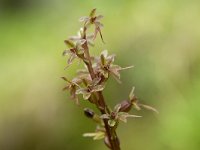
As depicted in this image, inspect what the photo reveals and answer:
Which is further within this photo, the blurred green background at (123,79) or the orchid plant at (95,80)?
the blurred green background at (123,79)

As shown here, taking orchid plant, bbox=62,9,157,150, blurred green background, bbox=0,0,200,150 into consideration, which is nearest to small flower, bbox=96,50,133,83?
orchid plant, bbox=62,9,157,150

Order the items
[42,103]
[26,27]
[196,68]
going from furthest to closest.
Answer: [26,27] < [42,103] < [196,68]

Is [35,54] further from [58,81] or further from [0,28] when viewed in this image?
[0,28]

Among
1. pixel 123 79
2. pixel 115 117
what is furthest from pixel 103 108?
pixel 123 79

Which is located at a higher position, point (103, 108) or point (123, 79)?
point (103, 108)

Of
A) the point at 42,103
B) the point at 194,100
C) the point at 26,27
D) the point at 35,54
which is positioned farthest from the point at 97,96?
the point at 26,27

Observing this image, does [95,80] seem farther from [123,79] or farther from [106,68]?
[123,79]

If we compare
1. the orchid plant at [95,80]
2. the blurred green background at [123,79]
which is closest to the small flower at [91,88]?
the orchid plant at [95,80]

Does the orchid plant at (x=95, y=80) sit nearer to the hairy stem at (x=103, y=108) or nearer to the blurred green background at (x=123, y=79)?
the hairy stem at (x=103, y=108)

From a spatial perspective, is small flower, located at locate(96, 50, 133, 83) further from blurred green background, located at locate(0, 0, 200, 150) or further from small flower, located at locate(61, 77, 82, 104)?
blurred green background, located at locate(0, 0, 200, 150)
